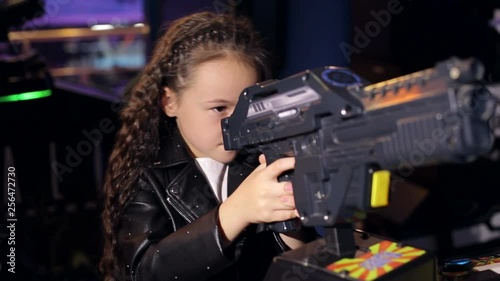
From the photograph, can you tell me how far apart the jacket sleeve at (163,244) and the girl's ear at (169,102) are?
0.15 metres

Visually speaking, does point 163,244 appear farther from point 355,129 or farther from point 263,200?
point 355,129

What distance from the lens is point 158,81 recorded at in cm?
112

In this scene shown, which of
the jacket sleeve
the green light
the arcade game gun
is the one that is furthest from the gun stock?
the green light

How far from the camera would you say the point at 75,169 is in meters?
2.06

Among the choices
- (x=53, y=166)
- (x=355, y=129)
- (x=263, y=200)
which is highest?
(x=355, y=129)

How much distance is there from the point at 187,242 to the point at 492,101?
19.9 inches

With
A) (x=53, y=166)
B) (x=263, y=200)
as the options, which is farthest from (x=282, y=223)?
(x=53, y=166)

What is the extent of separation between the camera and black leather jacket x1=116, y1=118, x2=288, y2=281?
93cm

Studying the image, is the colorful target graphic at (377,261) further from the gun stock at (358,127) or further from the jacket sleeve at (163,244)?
the jacket sleeve at (163,244)

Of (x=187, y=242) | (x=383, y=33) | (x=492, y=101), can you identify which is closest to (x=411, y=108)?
(x=492, y=101)

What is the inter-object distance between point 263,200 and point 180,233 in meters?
0.17

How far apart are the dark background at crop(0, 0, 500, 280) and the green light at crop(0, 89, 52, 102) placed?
26mm

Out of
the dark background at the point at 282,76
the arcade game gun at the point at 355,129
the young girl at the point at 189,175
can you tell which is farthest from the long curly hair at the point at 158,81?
the dark background at the point at 282,76

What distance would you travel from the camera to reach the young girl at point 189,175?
93 centimetres
